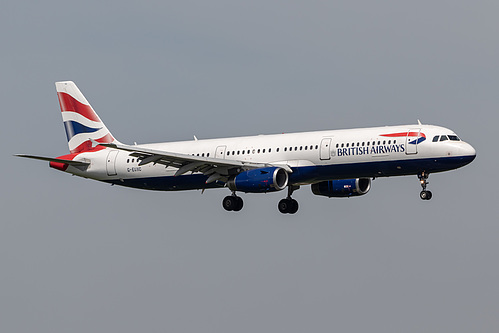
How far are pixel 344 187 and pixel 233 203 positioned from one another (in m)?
7.22

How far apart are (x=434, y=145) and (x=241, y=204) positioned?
1346 cm

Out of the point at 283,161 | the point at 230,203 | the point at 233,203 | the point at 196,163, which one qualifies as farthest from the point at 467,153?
the point at 196,163

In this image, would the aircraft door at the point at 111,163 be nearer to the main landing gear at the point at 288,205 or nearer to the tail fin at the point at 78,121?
the tail fin at the point at 78,121

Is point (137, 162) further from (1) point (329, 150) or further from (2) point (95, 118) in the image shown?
(1) point (329, 150)

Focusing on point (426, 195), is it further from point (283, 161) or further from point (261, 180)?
point (261, 180)

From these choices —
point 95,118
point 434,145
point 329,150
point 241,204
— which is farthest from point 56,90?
point 434,145

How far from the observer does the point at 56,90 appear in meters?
72.6

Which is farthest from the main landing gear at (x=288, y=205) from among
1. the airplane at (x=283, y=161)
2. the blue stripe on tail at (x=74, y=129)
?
the blue stripe on tail at (x=74, y=129)

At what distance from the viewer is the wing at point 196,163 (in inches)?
2340

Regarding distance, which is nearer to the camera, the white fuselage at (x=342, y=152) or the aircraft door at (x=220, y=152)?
the white fuselage at (x=342, y=152)

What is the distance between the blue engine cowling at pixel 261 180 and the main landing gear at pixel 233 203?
347 centimetres

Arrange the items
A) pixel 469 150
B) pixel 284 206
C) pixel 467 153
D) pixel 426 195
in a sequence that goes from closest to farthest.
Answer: pixel 467 153, pixel 469 150, pixel 426 195, pixel 284 206

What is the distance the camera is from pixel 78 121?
2800 inches

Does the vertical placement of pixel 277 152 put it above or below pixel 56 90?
below
